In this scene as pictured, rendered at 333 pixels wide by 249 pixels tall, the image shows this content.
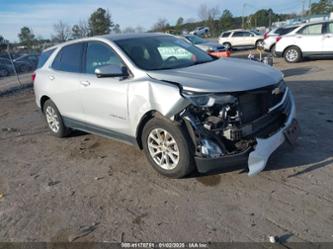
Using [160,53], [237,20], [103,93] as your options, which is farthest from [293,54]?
[237,20]

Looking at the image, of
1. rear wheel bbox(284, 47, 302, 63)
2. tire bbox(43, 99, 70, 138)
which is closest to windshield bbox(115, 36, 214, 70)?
tire bbox(43, 99, 70, 138)

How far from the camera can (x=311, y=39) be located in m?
13.6

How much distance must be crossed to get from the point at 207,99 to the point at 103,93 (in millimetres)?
1696

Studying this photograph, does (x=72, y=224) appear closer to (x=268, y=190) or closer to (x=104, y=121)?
(x=104, y=121)

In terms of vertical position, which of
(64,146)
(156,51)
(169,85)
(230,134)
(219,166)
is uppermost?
(156,51)

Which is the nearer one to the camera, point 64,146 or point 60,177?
point 60,177

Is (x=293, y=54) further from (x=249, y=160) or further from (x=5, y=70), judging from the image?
(x=5, y=70)

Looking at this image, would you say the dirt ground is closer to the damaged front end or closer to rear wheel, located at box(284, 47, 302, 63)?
the damaged front end

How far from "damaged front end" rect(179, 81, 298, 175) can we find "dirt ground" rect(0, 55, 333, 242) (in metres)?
0.38

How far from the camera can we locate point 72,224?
3381mm

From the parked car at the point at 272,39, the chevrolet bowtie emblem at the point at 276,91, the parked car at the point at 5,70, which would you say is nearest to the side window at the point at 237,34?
the parked car at the point at 272,39

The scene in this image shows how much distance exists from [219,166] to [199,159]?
231 mm

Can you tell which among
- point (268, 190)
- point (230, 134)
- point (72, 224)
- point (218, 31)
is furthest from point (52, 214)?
point (218, 31)

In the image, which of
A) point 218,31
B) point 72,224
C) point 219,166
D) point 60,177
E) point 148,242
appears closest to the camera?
point 148,242
